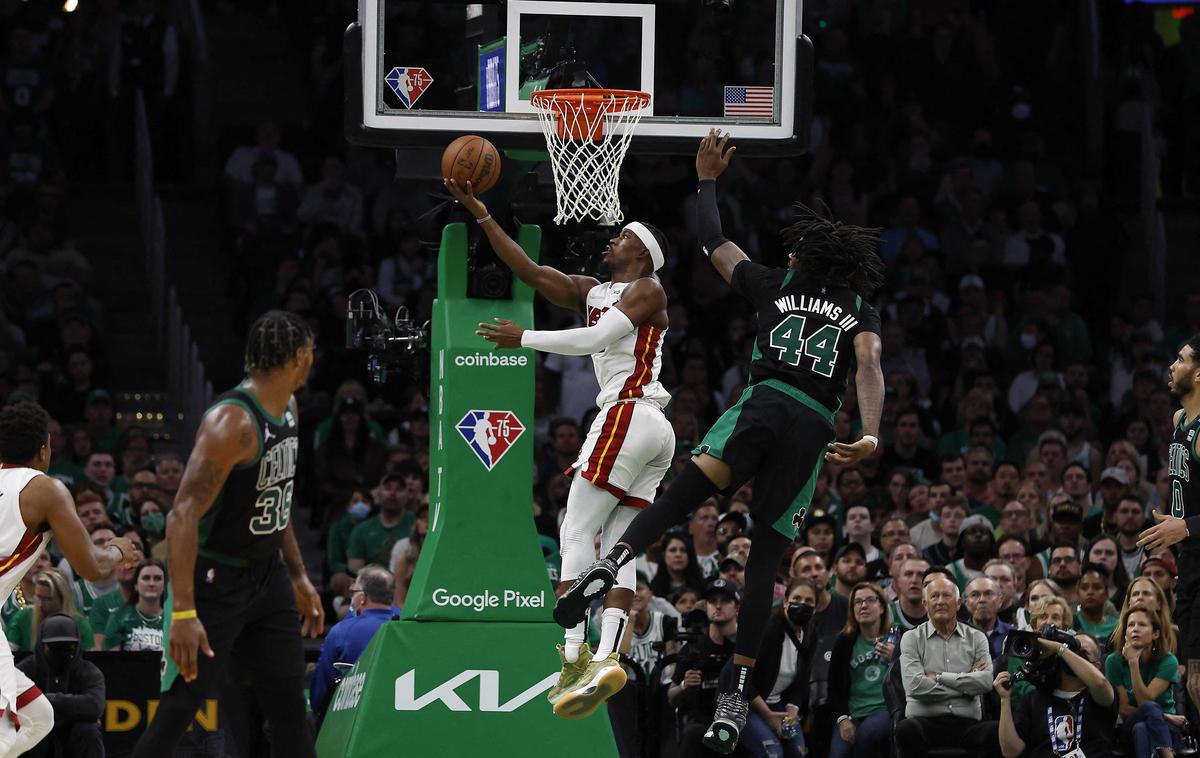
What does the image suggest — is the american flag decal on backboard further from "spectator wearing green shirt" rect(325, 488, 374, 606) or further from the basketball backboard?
"spectator wearing green shirt" rect(325, 488, 374, 606)

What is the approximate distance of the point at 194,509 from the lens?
310 inches

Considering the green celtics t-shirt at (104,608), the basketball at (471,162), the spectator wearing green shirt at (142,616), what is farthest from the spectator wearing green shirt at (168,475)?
the basketball at (471,162)

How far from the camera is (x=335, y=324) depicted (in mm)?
18062

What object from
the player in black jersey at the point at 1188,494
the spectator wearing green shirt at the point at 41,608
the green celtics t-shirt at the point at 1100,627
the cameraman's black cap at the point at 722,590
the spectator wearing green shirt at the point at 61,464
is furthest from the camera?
the spectator wearing green shirt at the point at 61,464

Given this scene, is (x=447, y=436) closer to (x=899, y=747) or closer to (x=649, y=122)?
(x=649, y=122)

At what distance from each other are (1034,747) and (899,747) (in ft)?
2.89

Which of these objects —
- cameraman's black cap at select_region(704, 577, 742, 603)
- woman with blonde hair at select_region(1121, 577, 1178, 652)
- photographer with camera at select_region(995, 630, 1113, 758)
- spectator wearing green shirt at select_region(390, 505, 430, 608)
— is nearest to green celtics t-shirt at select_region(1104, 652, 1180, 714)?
woman with blonde hair at select_region(1121, 577, 1178, 652)

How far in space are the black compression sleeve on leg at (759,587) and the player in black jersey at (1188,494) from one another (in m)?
2.03

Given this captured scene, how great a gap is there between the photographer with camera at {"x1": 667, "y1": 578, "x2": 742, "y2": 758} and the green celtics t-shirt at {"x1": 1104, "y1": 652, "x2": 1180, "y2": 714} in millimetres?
2496

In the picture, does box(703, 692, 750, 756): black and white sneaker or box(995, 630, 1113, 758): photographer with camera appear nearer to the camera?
box(703, 692, 750, 756): black and white sneaker

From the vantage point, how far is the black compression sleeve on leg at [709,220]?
947 centimetres

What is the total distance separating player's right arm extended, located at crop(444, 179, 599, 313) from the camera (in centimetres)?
997

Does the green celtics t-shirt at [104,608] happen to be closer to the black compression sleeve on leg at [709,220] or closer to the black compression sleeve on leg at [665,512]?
the black compression sleeve on leg at [665,512]

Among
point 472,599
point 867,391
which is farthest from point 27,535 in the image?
point 867,391
